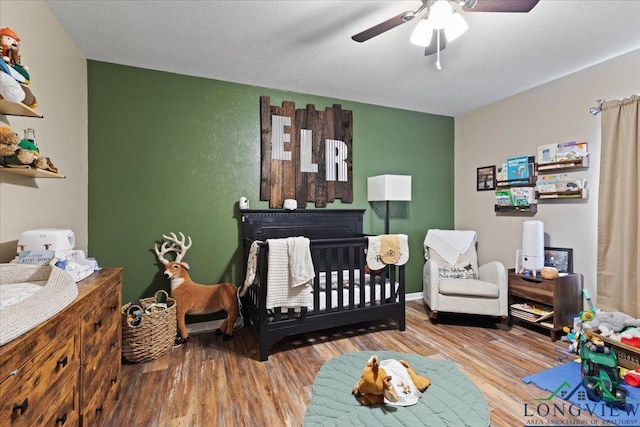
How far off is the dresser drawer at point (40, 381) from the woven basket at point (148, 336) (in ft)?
3.35

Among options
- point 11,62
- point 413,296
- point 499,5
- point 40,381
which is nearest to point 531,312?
point 413,296

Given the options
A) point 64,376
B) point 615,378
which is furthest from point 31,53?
point 615,378

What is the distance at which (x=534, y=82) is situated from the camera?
2975 millimetres

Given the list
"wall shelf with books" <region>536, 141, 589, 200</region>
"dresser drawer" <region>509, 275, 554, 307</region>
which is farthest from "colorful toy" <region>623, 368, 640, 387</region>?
"wall shelf with books" <region>536, 141, 589, 200</region>

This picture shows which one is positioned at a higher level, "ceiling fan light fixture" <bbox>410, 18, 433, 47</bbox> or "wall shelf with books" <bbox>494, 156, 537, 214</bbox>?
"ceiling fan light fixture" <bbox>410, 18, 433, 47</bbox>

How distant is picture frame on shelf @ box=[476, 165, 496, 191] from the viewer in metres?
3.55

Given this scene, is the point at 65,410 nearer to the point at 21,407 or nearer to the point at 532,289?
the point at 21,407

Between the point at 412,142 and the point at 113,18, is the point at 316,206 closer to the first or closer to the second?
the point at 412,142

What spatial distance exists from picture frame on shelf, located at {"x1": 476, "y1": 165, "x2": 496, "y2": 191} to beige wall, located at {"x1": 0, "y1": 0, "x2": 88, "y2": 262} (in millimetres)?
4155

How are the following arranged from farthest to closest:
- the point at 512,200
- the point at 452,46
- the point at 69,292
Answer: the point at 512,200
the point at 452,46
the point at 69,292

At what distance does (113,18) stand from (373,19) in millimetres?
1739

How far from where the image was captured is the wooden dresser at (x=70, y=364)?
0.81m

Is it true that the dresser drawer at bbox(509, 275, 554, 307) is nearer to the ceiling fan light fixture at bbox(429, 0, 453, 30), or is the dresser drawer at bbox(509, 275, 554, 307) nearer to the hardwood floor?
the hardwood floor

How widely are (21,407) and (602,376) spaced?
2.69 meters
